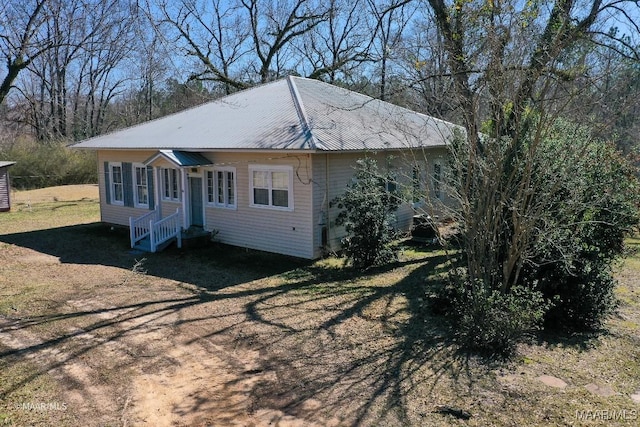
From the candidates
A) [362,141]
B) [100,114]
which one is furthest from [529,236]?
[100,114]

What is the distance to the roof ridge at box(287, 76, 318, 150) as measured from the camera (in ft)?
40.1

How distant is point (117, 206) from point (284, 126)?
316 inches

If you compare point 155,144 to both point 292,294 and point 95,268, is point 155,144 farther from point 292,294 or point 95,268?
point 292,294

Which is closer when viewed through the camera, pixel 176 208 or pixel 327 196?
pixel 327 196

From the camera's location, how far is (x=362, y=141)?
13.5 m

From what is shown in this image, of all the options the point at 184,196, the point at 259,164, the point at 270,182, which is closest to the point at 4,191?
the point at 184,196

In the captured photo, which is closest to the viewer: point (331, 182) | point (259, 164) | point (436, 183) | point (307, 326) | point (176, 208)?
point (307, 326)

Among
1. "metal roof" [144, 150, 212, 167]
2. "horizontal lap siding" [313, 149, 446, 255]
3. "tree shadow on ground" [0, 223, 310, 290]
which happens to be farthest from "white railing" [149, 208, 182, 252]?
"horizontal lap siding" [313, 149, 446, 255]

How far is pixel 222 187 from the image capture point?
1448cm

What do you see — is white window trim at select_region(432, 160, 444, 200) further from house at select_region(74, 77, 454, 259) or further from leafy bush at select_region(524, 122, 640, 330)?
Answer: leafy bush at select_region(524, 122, 640, 330)

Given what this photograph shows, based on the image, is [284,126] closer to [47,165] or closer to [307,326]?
[307,326]

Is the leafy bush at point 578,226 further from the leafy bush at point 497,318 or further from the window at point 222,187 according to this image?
the window at point 222,187

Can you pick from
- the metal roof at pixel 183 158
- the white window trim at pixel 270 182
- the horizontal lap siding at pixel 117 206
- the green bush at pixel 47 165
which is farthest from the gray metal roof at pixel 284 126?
the green bush at pixel 47 165

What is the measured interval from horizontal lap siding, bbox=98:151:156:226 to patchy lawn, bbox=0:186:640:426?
5.63 m
